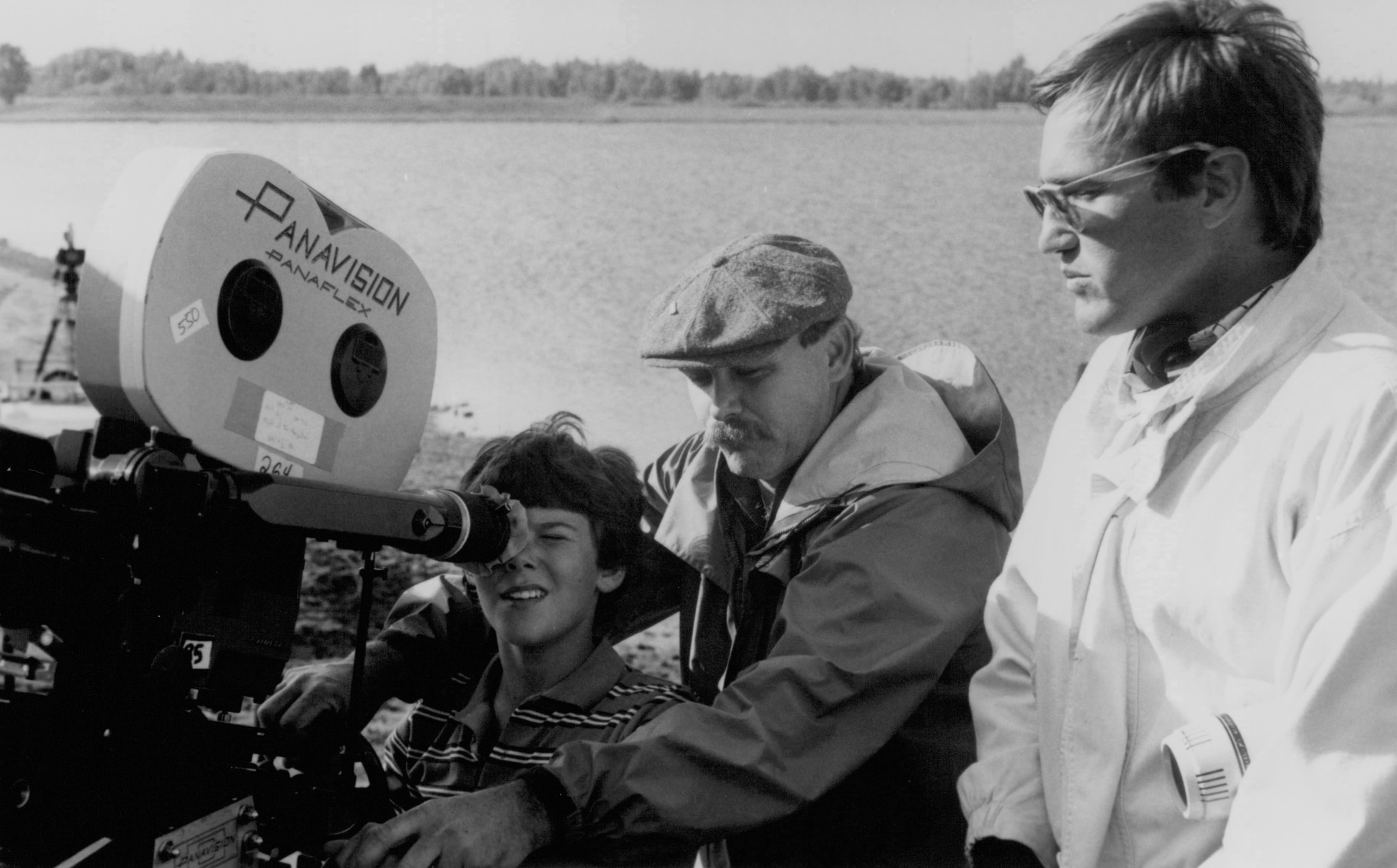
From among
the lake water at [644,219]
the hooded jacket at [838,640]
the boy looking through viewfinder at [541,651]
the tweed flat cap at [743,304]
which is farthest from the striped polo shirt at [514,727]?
the lake water at [644,219]

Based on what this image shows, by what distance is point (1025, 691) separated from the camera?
5.03ft

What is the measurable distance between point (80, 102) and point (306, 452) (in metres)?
3.34

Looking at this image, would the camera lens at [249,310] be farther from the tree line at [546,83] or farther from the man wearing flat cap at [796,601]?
the tree line at [546,83]

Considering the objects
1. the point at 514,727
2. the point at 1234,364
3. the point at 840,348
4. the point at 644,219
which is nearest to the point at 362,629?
the point at 514,727

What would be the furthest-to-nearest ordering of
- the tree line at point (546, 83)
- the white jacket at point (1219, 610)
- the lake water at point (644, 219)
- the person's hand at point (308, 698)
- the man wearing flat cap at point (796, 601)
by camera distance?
the lake water at point (644, 219) → the tree line at point (546, 83) → the person's hand at point (308, 698) → the man wearing flat cap at point (796, 601) → the white jacket at point (1219, 610)

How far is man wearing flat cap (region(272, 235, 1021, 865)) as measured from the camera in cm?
150

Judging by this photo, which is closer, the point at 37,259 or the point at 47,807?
the point at 47,807

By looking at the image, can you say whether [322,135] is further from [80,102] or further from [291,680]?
[291,680]

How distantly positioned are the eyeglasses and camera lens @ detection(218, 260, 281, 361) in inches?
33.9

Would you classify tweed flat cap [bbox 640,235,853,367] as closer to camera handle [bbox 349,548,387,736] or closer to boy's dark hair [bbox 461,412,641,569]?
boy's dark hair [bbox 461,412,641,569]

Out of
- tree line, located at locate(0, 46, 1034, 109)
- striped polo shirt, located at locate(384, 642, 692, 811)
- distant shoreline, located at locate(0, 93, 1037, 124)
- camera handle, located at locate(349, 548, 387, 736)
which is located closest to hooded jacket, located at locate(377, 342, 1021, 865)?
striped polo shirt, located at locate(384, 642, 692, 811)

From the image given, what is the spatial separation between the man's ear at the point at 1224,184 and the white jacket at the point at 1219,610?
0.32 ft

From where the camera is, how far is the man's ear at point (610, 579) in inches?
77.6

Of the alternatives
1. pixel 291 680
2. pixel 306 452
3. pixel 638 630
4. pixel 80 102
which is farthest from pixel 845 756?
pixel 80 102
